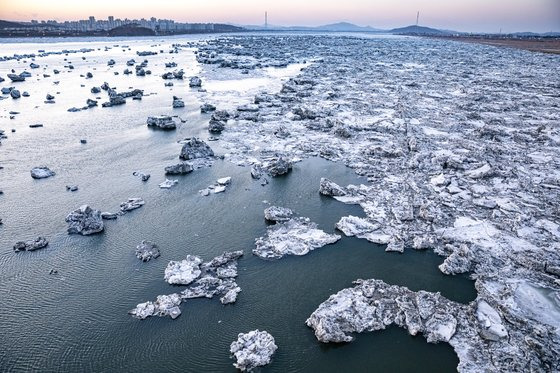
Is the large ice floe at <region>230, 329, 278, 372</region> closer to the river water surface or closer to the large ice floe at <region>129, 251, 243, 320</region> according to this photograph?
the river water surface

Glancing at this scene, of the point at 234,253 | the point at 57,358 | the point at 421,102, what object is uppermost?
the point at 421,102

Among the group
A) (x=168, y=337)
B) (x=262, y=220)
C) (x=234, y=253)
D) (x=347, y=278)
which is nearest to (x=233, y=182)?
(x=262, y=220)

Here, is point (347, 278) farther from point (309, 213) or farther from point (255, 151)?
point (255, 151)

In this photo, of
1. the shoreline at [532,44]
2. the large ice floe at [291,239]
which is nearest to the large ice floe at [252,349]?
the large ice floe at [291,239]

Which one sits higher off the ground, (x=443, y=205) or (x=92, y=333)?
(x=443, y=205)

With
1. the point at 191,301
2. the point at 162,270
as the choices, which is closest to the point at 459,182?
the point at 191,301

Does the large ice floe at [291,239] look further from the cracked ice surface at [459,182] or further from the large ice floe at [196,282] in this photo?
the cracked ice surface at [459,182]

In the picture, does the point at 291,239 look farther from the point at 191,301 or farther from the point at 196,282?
the point at 191,301
